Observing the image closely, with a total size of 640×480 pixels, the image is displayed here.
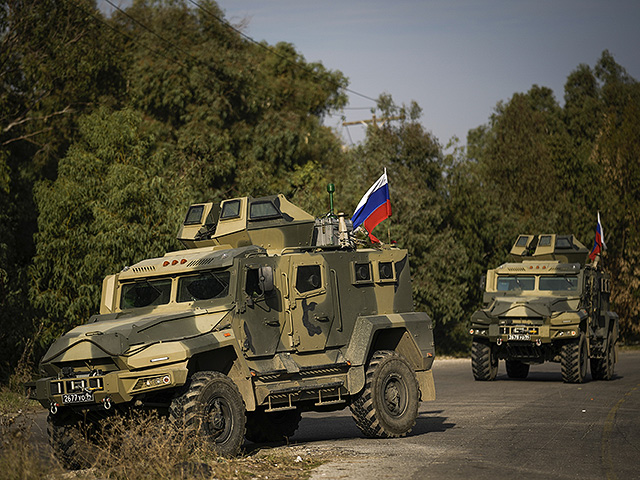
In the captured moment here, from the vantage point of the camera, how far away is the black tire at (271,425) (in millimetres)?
13133

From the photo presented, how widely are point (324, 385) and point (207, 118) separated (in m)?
25.7

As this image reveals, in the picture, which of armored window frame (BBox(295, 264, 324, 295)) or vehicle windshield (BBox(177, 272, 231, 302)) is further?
armored window frame (BBox(295, 264, 324, 295))

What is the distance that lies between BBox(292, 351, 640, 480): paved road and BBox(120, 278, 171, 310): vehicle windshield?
2.83m

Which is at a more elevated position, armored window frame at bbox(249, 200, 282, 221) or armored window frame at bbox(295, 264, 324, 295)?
armored window frame at bbox(249, 200, 282, 221)

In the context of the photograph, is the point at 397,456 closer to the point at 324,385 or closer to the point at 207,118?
the point at 324,385

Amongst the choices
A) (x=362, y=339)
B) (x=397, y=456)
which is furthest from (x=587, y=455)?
(x=362, y=339)

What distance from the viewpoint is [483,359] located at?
22.9 m

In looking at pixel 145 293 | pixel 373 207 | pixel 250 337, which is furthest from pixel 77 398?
pixel 373 207

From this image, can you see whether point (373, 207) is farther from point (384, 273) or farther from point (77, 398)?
point (77, 398)

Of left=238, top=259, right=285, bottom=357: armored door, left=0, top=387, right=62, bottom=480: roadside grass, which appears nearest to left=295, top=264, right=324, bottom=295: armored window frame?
left=238, top=259, right=285, bottom=357: armored door

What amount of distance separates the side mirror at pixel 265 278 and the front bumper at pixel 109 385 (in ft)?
5.22

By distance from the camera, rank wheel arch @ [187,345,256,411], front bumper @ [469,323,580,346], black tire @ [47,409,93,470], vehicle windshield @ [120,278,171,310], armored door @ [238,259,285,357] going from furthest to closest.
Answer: front bumper @ [469,323,580,346] < vehicle windshield @ [120,278,171,310] < armored door @ [238,259,285,357] < wheel arch @ [187,345,256,411] < black tire @ [47,409,93,470]

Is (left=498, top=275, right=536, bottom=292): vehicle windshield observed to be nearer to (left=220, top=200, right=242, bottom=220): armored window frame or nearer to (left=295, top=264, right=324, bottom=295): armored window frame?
(left=220, top=200, right=242, bottom=220): armored window frame

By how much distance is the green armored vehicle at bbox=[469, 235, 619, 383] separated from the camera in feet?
71.7
